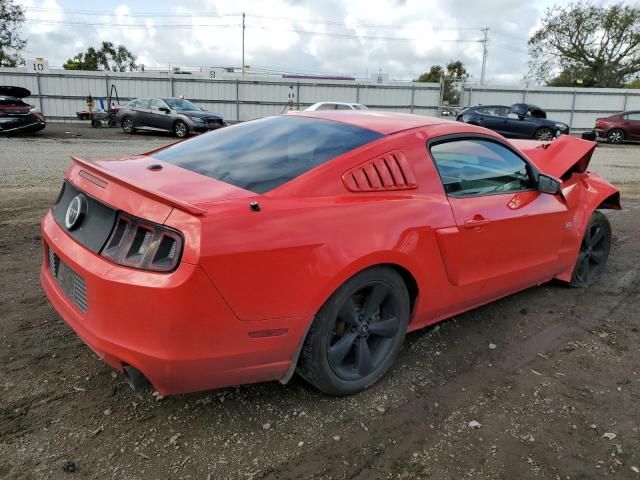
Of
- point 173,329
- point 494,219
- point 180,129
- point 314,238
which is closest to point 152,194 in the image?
point 173,329

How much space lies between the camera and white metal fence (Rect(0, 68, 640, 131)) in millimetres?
26078

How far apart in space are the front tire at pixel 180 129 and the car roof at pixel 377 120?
642 inches

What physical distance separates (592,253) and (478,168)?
6.13 ft

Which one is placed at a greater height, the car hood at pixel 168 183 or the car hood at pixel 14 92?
the car hood at pixel 14 92

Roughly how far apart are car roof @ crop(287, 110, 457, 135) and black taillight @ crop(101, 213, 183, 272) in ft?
4.58

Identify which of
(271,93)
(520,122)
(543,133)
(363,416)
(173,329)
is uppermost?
(271,93)

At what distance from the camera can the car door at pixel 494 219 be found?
3.01 meters

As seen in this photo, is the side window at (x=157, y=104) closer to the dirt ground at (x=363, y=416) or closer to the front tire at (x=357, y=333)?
the dirt ground at (x=363, y=416)

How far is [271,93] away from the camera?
2733 centimetres

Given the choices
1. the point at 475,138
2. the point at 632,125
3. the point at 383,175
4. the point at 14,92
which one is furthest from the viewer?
the point at 632,125

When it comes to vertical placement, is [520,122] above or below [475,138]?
below

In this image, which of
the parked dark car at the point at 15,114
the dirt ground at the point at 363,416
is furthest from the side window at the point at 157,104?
the dirt ground at the point at 363,416

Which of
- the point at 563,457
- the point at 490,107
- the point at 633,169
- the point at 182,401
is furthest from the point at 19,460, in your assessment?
the point at 490,107

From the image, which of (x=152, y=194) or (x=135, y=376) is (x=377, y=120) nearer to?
(x=152, y=194)
